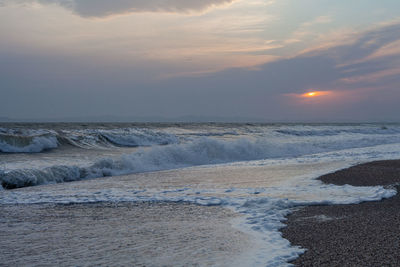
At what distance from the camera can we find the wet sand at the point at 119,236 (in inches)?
145

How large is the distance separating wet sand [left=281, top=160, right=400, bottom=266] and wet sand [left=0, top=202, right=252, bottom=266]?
0.71m

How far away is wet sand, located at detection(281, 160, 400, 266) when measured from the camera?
3.49 metres

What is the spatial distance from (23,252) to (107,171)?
25.6ft

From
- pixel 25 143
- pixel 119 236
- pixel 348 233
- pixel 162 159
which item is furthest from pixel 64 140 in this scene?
pixel 348 233

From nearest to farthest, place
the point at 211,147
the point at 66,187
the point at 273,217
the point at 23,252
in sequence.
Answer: the point at 23,252 < the point at 273,217 < the point at 66,187 < the point at 211,147

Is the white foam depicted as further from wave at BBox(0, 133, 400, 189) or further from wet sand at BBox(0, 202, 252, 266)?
wave at BBox(0, 133, 400, 189)

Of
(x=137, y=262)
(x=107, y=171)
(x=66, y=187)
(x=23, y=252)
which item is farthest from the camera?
(x=107, y=171)

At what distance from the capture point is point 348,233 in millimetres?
4340

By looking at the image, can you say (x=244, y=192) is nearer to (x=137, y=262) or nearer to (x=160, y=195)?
(x=160, y=195)

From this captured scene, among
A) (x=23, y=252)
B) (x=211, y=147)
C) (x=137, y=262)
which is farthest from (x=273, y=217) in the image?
(x=211, y=147)

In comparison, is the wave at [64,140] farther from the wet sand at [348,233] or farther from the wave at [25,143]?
the wet sand at [348,233]

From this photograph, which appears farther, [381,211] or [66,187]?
[66,187]

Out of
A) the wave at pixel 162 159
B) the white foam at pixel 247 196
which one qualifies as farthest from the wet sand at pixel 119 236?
the wave at pixel 162 159

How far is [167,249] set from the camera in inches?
156
